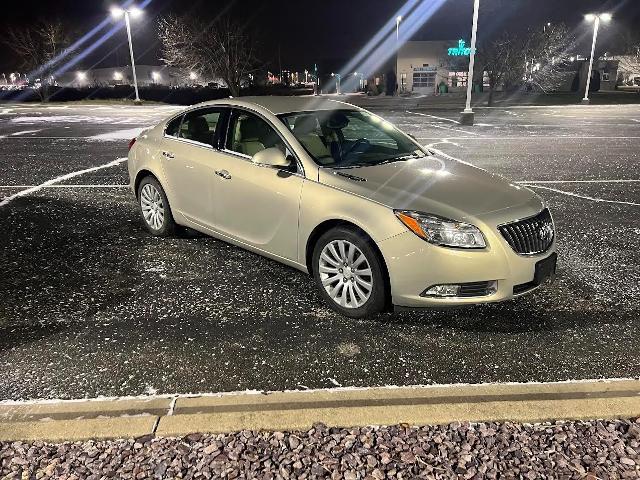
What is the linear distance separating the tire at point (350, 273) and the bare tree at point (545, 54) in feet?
135

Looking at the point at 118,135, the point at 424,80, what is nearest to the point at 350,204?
the point at 118,135

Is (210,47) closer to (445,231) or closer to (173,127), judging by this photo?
(173,127)

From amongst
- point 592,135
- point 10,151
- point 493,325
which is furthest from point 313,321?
point 592,135

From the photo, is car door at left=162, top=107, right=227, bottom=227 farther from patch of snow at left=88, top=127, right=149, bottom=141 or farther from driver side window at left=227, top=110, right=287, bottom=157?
patch of snow at left=88, top=127, right=149, bottom=141

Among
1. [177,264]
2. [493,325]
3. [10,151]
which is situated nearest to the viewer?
[493,325]

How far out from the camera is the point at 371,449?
8.68 ft

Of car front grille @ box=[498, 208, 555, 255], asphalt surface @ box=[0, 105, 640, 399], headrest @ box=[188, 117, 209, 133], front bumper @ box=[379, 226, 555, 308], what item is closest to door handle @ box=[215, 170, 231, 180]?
headrest @ box=[188, 117, 209, 133]

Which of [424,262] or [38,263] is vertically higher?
[424,262]

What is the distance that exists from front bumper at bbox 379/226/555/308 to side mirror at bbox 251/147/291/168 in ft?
3.74

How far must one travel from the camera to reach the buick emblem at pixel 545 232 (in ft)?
13.2

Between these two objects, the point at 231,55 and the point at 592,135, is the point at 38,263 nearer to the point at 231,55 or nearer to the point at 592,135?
the point at 592,135

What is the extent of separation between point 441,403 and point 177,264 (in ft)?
10.6

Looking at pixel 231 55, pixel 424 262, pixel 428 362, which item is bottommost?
pixel 428 362

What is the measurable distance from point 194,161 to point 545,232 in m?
3.27
